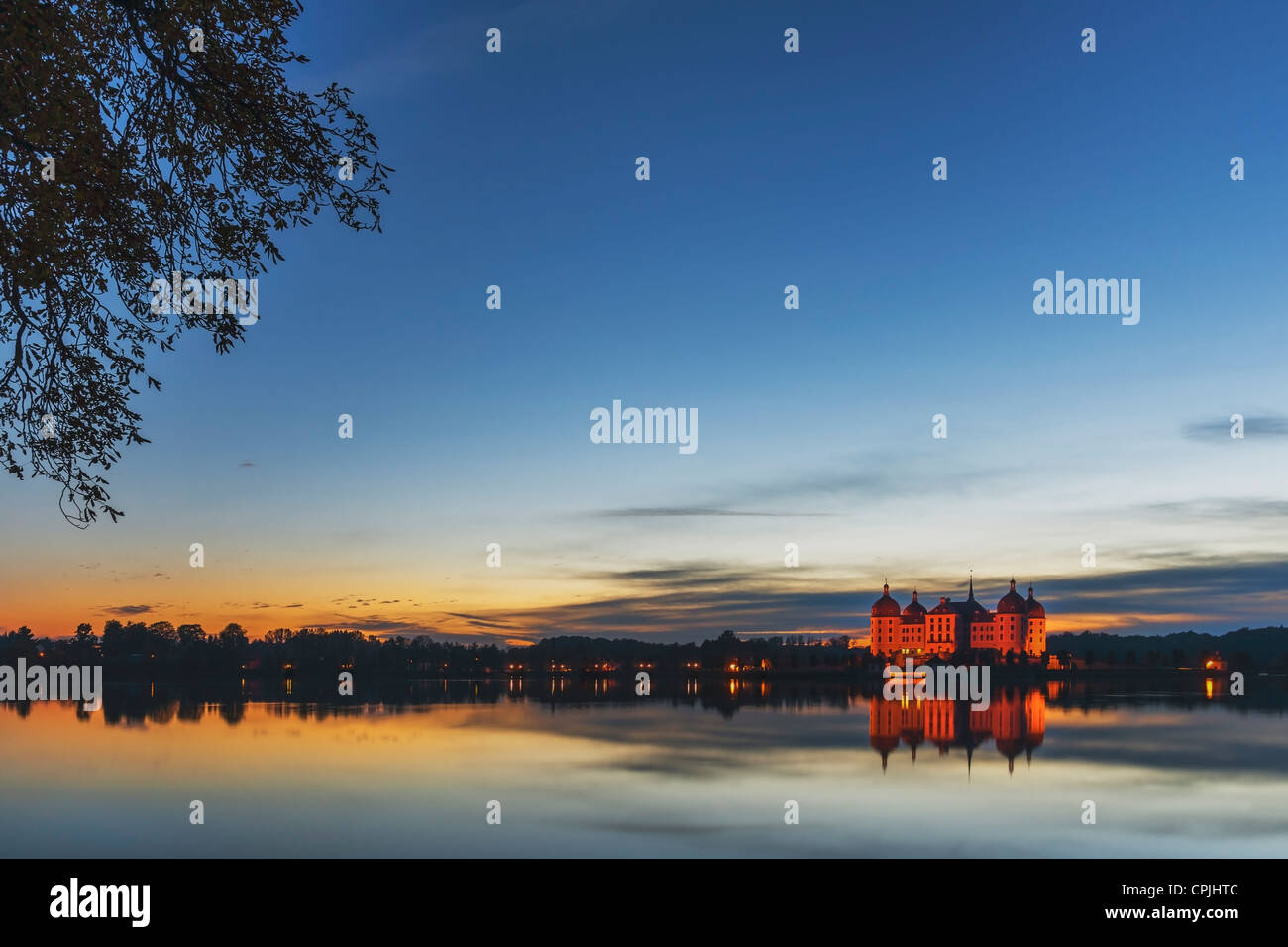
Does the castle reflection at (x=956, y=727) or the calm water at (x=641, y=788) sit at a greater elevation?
the calm water at (x=641, y=788)

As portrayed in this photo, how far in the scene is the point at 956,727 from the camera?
92000mm

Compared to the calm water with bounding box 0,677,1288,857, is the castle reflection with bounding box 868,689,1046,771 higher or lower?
lower

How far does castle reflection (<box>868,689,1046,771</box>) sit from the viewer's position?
235 feet

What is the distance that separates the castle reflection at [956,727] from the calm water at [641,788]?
0.59m

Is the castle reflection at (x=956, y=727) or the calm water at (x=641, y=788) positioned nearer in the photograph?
the calm water at (x=641, y=788)

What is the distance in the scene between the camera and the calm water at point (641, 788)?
36281 millimetres

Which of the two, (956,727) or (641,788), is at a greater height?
(641,788)

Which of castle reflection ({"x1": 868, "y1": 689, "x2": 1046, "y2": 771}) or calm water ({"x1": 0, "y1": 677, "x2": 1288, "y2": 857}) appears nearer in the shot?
calm water ({"x1": 0, "y1": 677, "x2": 1288, "y2": 857})

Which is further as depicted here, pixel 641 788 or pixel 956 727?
pixel 956 727

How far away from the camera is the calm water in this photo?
3628 cm

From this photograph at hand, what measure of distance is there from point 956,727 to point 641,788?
50.8 meters

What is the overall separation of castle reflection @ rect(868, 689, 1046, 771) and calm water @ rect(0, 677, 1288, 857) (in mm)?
591
